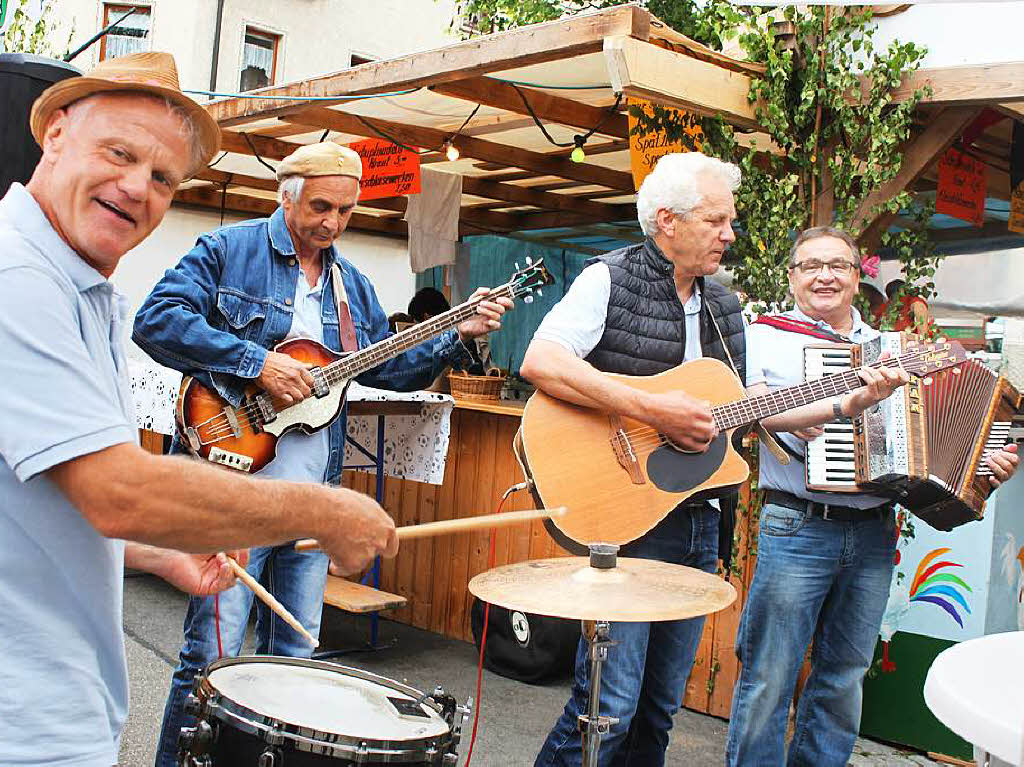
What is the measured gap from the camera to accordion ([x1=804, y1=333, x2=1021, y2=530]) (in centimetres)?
322

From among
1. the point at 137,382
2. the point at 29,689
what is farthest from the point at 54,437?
the point at 137,382

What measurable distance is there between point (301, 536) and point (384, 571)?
506 centimetres

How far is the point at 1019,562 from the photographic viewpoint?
4816 mm

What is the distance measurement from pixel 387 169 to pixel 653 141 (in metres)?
3.08

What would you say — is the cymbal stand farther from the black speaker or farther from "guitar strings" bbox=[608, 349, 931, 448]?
the black speaker

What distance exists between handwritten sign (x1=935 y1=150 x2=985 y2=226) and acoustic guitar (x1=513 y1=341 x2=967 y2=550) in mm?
2815

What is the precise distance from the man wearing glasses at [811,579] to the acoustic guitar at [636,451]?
0.50 feet

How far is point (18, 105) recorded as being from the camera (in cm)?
312

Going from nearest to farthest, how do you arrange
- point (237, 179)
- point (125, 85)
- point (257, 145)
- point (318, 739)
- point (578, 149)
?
point (125, 85) → point (318, 739) → point (578, 149) → point (257, 145) → point (237, 179)

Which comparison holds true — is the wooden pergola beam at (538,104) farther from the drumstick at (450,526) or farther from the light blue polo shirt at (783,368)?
the drumstick at (450,526)

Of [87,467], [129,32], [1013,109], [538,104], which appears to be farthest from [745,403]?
[129,32]

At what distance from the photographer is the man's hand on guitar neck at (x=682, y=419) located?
10.3 feet

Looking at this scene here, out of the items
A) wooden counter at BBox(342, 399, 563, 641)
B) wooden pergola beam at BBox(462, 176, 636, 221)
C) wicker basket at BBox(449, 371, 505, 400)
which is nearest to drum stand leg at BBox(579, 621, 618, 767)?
wooden counter at BBox(342, 399, 563, 641)

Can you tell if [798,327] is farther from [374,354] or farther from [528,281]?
[374,354]
